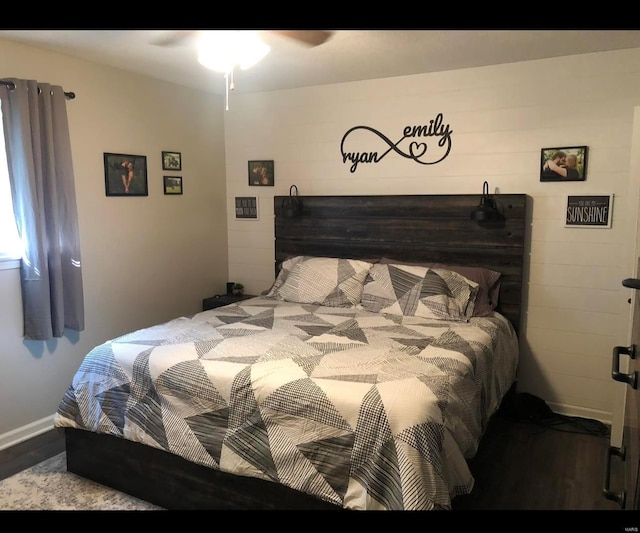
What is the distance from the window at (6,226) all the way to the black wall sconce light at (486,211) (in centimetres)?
265

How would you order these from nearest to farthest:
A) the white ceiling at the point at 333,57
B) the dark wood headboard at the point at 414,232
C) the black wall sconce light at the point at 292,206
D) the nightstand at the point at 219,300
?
the white ceiling at the point at 333,57, the dark wood headboard at the point at 414,232, the black wall sconce light at the point at 292,206, the nightstand at the point at 219,300

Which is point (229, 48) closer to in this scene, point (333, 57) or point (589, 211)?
point (333, 57)

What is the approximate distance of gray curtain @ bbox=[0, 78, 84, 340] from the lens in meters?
2.64

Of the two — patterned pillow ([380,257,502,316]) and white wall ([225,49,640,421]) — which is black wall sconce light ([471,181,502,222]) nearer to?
white wall ([225,49,640,421])

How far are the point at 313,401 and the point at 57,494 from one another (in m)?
1.35

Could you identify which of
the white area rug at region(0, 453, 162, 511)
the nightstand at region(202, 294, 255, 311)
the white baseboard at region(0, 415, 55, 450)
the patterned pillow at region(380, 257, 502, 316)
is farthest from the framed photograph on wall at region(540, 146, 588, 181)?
the white baseboard at region(0, 415, 55, 450)

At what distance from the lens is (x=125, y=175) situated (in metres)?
3.34

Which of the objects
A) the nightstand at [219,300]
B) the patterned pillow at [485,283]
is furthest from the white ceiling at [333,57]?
the nightstand at [219,300]

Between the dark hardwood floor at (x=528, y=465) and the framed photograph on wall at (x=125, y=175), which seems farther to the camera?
the framed photograph on wall at (x=125, y=175)

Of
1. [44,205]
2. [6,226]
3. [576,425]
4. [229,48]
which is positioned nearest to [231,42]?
[229,48]

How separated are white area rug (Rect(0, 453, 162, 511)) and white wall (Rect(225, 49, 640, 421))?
242cm

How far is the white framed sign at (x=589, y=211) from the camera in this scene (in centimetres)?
291

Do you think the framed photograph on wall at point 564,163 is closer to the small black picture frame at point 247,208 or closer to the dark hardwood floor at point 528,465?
the dark hardwood floor at point 528,465
